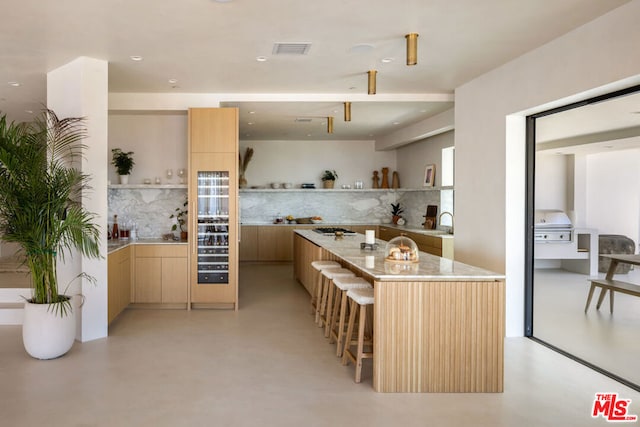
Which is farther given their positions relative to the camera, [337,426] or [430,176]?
[430,176]

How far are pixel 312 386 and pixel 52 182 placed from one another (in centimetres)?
274

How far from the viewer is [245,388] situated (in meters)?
3.54

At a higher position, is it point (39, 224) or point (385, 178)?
point (385, 178)

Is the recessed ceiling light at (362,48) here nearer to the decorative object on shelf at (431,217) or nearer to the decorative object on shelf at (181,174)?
the decorative object on shelf at (181,174)

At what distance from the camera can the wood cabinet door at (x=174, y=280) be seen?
6094 millimetres

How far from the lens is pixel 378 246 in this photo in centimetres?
522

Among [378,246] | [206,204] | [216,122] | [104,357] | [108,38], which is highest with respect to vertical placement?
[108,38]

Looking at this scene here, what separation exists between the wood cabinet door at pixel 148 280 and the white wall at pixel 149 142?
47.6 inches

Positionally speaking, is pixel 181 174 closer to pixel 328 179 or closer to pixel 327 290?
pixel 327 290

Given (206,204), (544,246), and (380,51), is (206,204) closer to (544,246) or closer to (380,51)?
(380,51)

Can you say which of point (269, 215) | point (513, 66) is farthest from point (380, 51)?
point (269, 215)

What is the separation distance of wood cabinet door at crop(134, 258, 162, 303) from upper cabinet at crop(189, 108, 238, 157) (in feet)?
4.80

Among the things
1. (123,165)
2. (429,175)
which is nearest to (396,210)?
(429,175)

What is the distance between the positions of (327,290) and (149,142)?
3.30 metres
